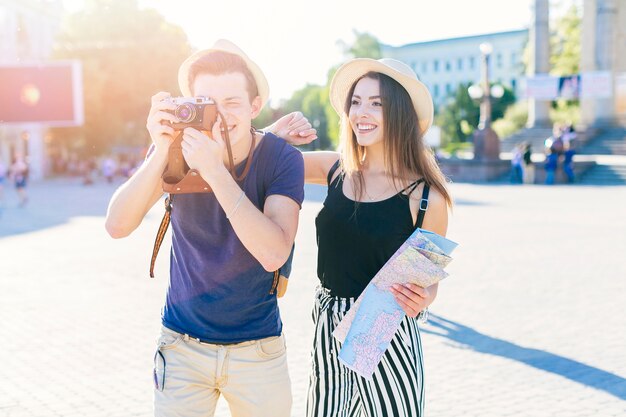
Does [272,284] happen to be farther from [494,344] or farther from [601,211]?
[601,211]

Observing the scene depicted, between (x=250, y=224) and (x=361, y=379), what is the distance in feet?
3.32

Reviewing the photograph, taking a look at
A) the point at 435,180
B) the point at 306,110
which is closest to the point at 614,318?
the point at 435,180

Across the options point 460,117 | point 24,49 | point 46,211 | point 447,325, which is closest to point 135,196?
point 447,325

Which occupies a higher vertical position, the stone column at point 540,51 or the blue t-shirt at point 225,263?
the stone column at point 540,51

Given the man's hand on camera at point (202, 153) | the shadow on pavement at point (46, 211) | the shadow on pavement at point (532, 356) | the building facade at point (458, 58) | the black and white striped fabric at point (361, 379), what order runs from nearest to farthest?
1. the man's hand on camera at point (202, 153)
2. the black and white striped fabric at point (361, 379)
3. the shadow on pavement at point (532, 356)
4. the shadow on pavement at point (46, 211)
5. the building facade at point (458, 58)

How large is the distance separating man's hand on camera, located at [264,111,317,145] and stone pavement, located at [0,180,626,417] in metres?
2.58

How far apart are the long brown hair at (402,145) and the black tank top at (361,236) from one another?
0.06 metres

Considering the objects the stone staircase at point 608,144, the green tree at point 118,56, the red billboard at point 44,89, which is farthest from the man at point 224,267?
the green tree at point 118,56

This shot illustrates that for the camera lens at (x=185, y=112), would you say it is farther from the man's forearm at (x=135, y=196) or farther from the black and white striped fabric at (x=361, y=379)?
the black and white striped fabric at (x=361, y=379)

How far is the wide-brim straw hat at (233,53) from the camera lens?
105 inches

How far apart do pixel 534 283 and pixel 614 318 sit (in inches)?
77.0

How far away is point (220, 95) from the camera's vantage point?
256 cm

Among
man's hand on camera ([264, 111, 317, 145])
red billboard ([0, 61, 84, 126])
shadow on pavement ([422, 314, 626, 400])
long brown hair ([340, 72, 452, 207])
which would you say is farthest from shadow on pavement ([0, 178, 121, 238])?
long brown hair ([340, 72, 452, 207])

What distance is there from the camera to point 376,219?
322cm
